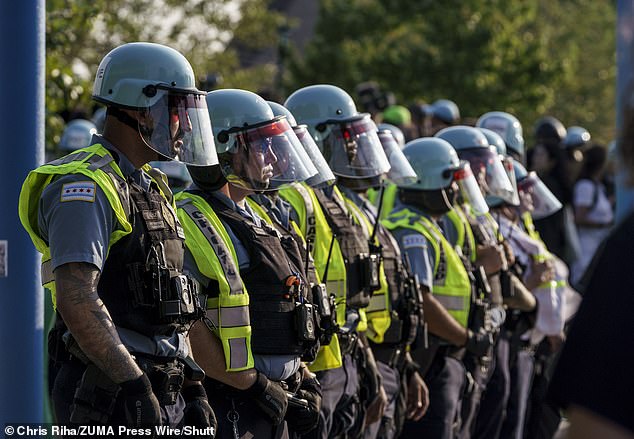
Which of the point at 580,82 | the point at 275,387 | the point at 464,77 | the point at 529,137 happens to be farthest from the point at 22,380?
the point at 580,82

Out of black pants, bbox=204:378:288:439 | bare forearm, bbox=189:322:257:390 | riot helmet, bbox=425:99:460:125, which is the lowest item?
black pants, bbox=204:378:288:439

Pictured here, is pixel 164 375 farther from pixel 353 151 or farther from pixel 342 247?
pixel 353 151

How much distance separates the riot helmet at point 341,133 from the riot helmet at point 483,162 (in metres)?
1.71

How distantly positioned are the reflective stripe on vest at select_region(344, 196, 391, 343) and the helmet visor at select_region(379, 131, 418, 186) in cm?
40

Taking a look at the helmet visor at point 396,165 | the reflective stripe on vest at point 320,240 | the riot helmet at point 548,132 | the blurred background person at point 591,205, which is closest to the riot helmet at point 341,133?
the helmet visor at point 396,165

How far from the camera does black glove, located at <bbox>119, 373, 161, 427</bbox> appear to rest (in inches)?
147

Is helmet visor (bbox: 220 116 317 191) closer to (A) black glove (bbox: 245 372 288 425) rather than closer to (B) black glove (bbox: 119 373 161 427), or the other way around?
(A) black glove (bbox: 245 372 288 425)

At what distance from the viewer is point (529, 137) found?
92.2ft

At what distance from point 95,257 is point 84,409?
47 cm

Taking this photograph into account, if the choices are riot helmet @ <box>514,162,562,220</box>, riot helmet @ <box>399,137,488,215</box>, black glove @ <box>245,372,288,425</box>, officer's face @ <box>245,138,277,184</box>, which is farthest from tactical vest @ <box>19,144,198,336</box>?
riot helmet @ <box>514,162,562,220</box>

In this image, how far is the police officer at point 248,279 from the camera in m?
4.45

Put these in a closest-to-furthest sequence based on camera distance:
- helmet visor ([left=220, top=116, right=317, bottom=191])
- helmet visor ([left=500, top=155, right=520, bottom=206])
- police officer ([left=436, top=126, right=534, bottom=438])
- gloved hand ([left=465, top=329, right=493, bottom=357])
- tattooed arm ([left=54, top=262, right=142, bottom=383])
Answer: tattooed arm ([left=54, top=262, right=142, bottom=383])
helmet visor ([left=220, top=116, right=317, bottom=191])
gloved hand ([left=465, top=329, right=493, bottom=357])
police officer ([left=436, top=126, right=534, bottom=438])
helmet visor ([left=500, top=155, right=520, bottom=206])

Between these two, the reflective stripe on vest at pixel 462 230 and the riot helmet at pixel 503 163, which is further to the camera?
the riot helmet at pixel 503 163

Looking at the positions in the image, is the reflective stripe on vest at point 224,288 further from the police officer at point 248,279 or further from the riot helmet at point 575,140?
the riot helmet at point 575,140
